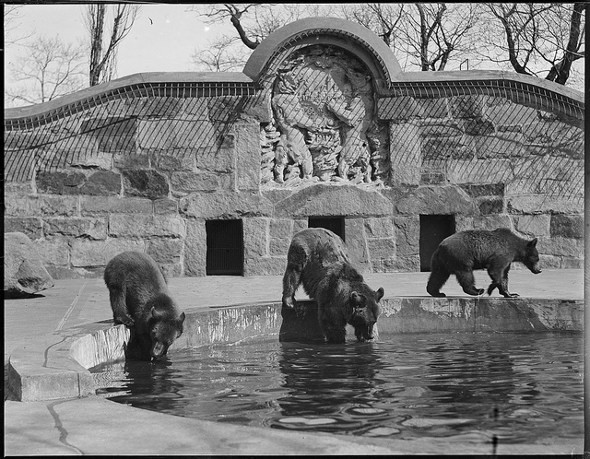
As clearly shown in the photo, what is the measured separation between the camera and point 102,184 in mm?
13000

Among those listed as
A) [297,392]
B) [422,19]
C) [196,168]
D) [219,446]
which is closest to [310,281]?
[297,392]

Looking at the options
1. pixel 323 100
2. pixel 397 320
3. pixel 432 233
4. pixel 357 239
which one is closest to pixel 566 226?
pixel 432 233

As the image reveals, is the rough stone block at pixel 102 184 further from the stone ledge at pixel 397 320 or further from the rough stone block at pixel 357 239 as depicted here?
the stone ledge at pixel 397 320

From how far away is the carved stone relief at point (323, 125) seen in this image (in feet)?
45.2

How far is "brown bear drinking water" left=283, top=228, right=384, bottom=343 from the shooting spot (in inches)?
291

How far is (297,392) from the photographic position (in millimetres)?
5465

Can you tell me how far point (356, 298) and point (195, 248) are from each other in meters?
6.22

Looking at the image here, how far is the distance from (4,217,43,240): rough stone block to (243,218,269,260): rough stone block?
287 centimetres

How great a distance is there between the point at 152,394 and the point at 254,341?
2.59 m

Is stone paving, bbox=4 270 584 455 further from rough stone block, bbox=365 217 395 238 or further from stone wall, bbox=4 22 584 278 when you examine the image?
rough stone block, bbox=365 217 395 238

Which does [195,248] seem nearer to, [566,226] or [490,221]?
[490,221]

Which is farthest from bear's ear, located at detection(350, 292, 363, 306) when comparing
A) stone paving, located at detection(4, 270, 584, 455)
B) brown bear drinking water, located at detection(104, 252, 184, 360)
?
stone paving, located at detection(4, 270, 584, 455)

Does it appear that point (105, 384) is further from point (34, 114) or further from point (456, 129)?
point (456, 129)

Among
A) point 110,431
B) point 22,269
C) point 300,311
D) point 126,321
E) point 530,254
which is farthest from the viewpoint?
point 22,269
